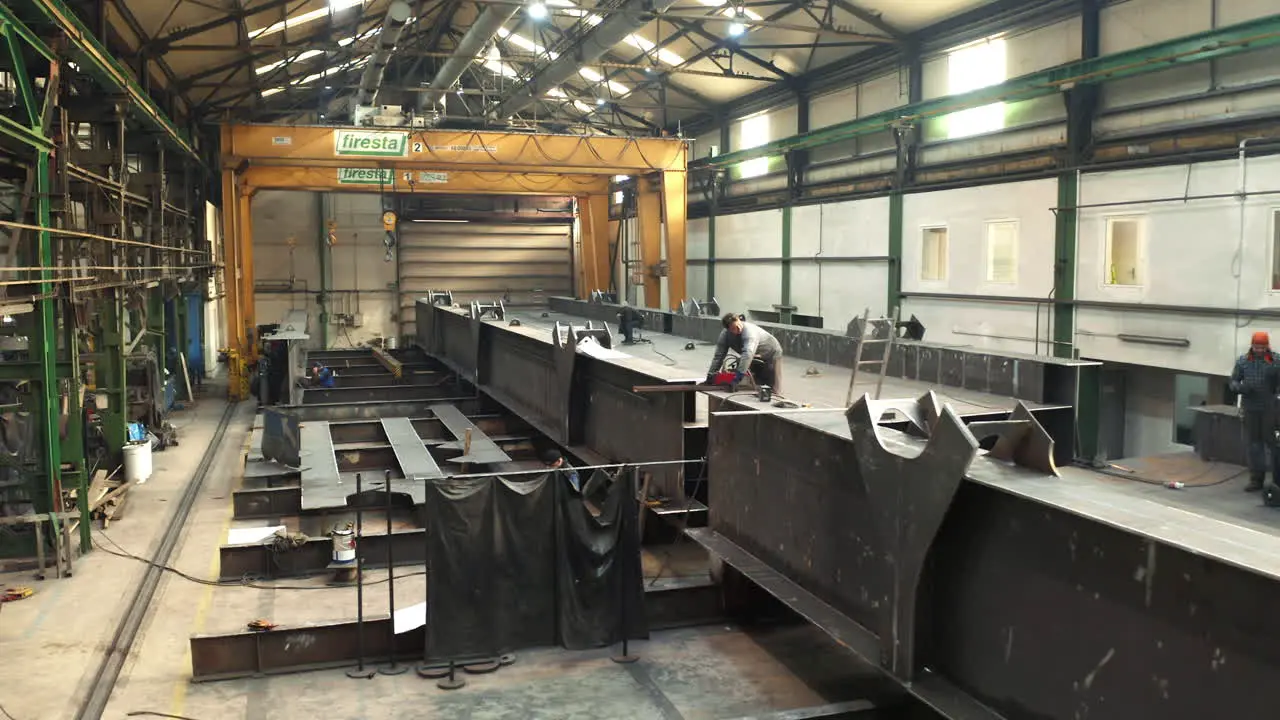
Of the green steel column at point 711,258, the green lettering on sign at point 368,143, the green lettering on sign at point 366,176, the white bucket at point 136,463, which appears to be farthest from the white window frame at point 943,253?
the white bucket at point 136,463

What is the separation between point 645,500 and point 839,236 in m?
12.3

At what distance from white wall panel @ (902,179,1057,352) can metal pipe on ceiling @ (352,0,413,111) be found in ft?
29.0

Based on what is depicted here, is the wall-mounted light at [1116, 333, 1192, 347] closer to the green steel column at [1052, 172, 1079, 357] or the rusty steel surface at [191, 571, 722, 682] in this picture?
the green steel column at [1052, 172, 1079, 357]

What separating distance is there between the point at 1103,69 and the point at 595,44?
7088mm

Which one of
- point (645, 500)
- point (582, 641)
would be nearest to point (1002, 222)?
point (645, 500)

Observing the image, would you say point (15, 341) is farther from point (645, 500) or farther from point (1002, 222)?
point (1002, 222)

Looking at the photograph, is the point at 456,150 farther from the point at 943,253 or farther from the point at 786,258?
the point at 943,253

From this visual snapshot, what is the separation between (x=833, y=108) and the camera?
1975 cm

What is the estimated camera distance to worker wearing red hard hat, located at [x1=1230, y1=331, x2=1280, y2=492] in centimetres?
888

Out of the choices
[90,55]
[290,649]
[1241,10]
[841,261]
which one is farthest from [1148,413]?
[90,55]

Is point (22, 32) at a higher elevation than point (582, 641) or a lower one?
higher

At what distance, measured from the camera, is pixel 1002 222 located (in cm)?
1452

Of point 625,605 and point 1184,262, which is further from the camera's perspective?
point 1184,262

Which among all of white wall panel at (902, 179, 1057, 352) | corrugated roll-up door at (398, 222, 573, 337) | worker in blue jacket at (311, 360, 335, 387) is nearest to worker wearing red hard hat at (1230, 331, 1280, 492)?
white wall panel at (902, 179, 1057, 352)
